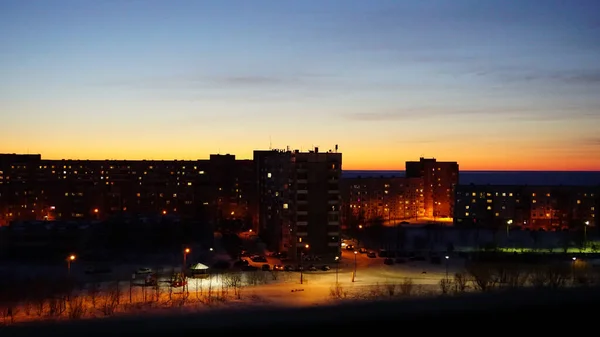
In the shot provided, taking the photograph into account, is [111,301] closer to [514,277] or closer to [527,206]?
[514,277]

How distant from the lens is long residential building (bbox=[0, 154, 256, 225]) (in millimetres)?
27188

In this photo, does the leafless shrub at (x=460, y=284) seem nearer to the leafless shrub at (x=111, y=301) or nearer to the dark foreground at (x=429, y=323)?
the leafless shrub at (x=111, y=301)

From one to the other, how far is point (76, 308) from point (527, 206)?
21924 mm

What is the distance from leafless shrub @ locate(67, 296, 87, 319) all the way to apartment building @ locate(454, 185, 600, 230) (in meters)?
17.7

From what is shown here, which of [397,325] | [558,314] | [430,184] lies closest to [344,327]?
[397,325]

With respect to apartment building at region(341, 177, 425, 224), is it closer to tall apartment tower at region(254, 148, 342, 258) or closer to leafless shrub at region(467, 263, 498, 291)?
tall apartment tower at region(254, 148, 342, 258)

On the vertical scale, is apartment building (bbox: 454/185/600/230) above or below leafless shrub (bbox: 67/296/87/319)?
above

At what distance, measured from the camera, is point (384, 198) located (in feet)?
102

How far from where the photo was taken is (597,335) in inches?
107

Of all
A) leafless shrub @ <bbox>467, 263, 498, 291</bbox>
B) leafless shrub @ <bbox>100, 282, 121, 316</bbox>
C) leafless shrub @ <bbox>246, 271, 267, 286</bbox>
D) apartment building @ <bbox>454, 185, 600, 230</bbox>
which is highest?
apartment building @ <bbox>454, 185, 600, 230</bbox>

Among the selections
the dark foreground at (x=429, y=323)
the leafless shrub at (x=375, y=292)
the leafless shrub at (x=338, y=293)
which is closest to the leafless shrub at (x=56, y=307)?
the leafless shrub at (x=338, y=293)

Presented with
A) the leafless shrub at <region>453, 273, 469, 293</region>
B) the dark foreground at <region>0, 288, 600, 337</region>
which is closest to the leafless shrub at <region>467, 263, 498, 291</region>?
the leafless shrub at <region>453, 273, 469, 293</region>

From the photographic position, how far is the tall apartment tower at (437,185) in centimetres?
3338

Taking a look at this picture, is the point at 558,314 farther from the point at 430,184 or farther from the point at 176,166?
the point at 430,184
